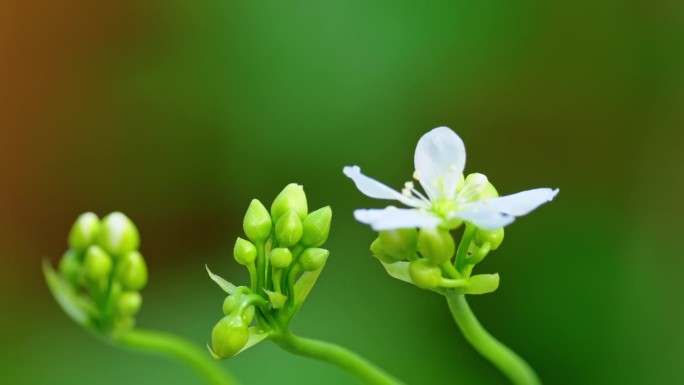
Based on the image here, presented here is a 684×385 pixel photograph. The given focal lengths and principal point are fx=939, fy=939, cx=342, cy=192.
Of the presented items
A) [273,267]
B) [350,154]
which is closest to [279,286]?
[273,267]

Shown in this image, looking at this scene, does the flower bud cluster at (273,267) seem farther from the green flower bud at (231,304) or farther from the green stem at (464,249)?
the green stem at (464,249)

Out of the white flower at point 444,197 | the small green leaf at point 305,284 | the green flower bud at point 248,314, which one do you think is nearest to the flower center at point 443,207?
the white flower at point 444,197

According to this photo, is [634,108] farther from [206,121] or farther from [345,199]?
[206,121]

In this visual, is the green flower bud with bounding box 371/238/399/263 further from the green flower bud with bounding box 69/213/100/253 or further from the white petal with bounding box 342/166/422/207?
the green flower bud with bounding box 69/213/100/253

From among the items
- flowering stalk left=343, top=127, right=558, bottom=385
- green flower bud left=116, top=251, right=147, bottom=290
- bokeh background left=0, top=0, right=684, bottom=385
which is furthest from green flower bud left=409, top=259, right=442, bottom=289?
bokeh background left=0, top=0, right=684, bottom=385

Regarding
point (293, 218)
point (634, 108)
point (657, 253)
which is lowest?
point (293, 218)

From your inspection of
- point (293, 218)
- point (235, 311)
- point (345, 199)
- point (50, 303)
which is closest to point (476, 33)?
point (345, 199)

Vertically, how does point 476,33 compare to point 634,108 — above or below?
above
